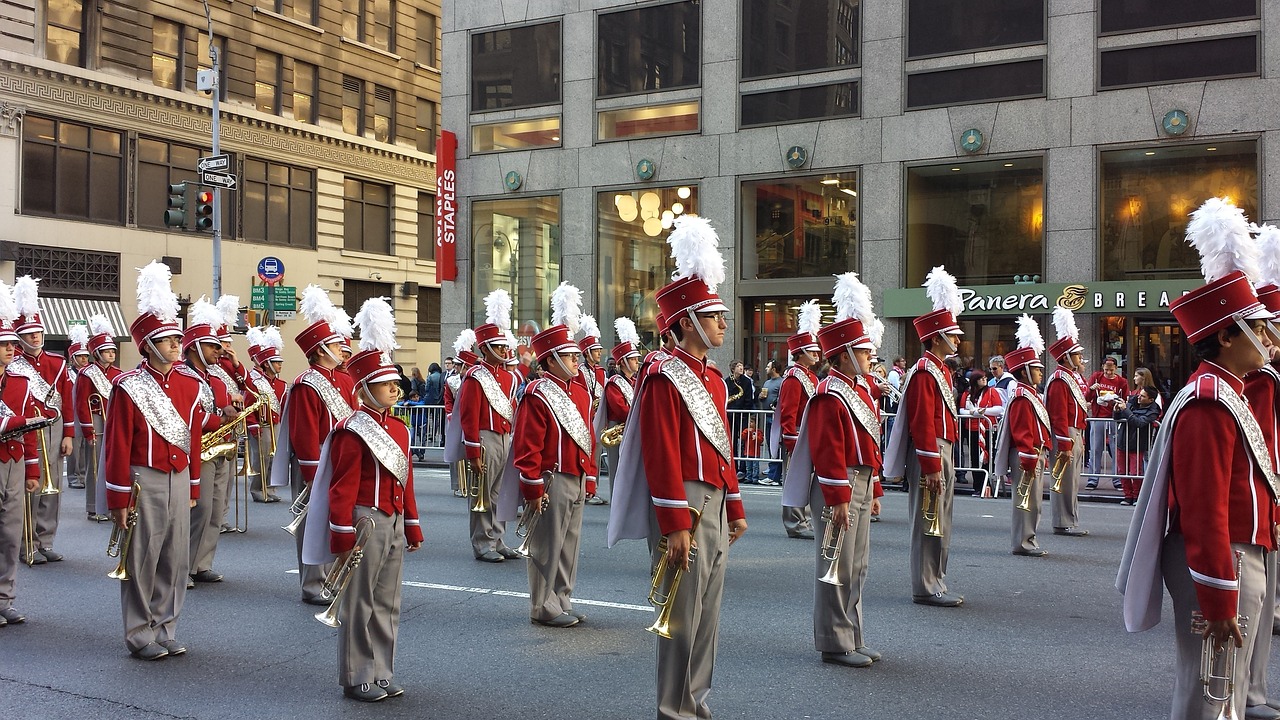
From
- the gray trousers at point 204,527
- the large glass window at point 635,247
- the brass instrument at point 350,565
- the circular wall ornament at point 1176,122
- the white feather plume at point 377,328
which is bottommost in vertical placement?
the gray trousers at point 204,527

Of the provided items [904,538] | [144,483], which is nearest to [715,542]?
[144,483]

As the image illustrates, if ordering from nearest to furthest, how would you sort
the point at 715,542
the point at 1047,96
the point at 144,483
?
the point at 715,542, the point at 144,483, the point at 1047,96

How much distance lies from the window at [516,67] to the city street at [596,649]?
1823 centimetres

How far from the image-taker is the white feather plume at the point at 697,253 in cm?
562

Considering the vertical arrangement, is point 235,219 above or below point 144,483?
above

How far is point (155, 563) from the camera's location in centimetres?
715

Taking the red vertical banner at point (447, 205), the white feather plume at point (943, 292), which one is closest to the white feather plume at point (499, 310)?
the white feather plume at point (943, 292)

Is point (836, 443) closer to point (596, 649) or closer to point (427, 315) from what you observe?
point (596, 649)

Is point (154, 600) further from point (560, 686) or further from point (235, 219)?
point (235, 219)

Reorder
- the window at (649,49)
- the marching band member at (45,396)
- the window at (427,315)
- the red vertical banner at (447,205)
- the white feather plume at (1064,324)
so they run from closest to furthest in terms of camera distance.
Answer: the marching band member at (45,396)
the white feather plume at (1064,324)
the window at (649,49)
the red vertical banner at (447,205)
the window at (427,315)

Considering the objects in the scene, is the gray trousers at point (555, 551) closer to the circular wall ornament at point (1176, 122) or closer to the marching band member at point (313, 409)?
the marching band member at point (313, 409)

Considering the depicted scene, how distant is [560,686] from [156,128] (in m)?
29.5

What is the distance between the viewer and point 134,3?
30734 millimetres

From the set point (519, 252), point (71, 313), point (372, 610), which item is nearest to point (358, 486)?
point (372, 610)
